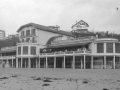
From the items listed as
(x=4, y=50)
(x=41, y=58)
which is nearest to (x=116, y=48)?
(x=41, y=58)

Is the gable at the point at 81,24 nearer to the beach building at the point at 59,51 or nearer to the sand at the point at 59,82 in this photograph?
the beach building at the point at 59,51

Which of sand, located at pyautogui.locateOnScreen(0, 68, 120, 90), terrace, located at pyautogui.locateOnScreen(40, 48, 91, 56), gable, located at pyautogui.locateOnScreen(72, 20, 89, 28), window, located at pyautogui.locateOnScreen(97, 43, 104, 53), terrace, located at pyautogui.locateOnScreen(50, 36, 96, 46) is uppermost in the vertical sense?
gable, located at pyautogui.locateOnScreen(72, 20, 89, 28)

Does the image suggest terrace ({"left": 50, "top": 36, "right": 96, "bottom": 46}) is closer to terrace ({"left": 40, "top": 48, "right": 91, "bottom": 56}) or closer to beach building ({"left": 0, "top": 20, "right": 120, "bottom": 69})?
beach building ({"left": 0, "top": 20, "right": 120, "bottom": 69})

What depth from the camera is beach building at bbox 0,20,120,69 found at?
135 ft

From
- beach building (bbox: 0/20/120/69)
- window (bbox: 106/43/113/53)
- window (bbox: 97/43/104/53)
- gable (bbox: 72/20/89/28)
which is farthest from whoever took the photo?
gable (bbox: 72/20/89/28)

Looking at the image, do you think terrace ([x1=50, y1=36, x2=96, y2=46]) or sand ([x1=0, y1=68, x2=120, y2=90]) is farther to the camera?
terrace ([x1=50, y1=36, x2=96, y2=46])

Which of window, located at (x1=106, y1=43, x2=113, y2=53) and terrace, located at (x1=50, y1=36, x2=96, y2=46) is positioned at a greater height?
terrace, located at (x1=50, y1=36, x2=96, y2=46)

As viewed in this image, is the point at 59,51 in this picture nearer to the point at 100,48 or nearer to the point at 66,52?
the point at 66,52

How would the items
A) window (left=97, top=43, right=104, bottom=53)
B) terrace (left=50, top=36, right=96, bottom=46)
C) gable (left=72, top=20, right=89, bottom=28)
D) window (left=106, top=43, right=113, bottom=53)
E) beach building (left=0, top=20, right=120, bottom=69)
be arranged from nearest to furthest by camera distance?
window (left=106, top=43, right=113, bottom=53), beach building (left=0, top=20, right=120, bottom=69), window (left=97, top=43, right=104, bottom=53), terrace (left=50, top=36, right=96, bottom=46), gable (left=72, top=20, right=89, bottom=28)

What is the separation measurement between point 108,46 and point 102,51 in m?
1.45

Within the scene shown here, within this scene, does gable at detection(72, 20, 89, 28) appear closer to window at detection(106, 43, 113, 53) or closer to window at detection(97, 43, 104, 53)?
window at detection(97, 43, 104, 53)

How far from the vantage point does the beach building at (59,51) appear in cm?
4109

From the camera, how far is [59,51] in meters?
46.2

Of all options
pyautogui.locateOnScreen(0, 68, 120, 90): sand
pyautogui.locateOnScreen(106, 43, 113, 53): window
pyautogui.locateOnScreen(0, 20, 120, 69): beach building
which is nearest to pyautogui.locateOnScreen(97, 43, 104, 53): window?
pyautogui.locateOnScreen(0, 20, 120, 69): beach building
